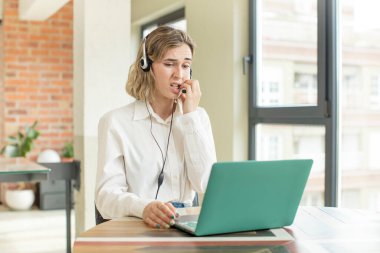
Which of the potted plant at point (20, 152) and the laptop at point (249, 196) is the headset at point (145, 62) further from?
the potted plant at point (20, 152)

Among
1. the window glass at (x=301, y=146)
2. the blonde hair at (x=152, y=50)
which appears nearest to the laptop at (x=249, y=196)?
the blonde hair at (x=152, y=50)

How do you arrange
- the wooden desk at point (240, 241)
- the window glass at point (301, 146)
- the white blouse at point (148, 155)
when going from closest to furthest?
the wooden desk at point (240, 241)
the white blouse at point (148, 155)
the window glass at point (301, 146)

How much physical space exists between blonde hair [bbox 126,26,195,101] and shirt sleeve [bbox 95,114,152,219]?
8.4 inches

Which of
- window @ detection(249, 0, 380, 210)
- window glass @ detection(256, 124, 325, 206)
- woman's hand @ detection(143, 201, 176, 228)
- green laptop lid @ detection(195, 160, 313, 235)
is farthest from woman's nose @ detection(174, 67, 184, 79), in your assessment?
window glass @ detection(256, 124, 325, 206)

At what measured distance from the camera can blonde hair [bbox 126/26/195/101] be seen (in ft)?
6.96

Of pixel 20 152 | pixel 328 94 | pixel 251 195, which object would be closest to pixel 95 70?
pixel 328 94

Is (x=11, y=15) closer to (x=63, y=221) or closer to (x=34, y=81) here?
(x=34, y=81)

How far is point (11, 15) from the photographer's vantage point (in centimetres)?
642

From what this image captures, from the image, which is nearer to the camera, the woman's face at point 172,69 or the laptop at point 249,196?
the laptop at point 249,196

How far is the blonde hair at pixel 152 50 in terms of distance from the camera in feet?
6.96

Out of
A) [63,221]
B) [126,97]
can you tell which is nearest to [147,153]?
[126,97]

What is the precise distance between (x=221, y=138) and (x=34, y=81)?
3229mm

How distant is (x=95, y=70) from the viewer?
157 inches

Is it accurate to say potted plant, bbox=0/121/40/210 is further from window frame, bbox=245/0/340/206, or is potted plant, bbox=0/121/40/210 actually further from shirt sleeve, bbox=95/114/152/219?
shirt sleeve, bbox=95/114/152/219
